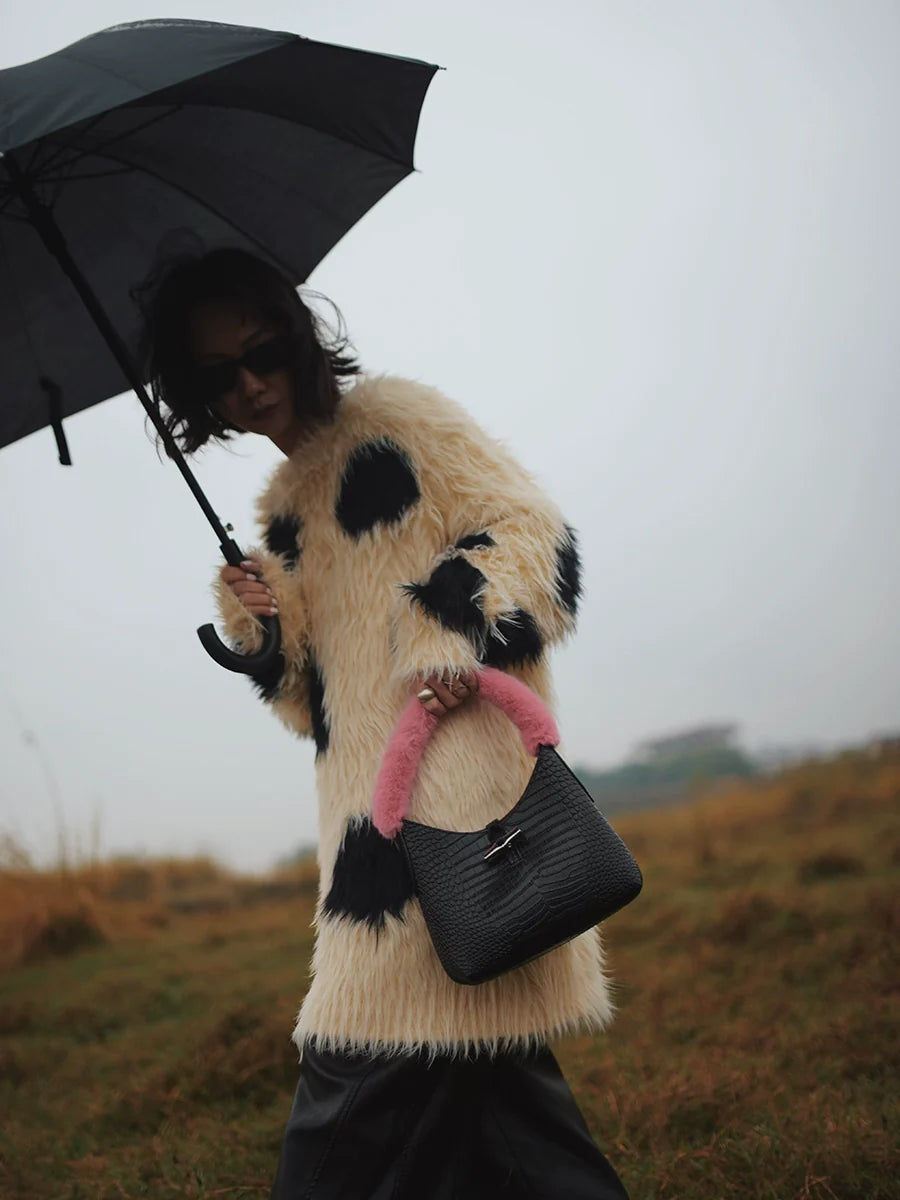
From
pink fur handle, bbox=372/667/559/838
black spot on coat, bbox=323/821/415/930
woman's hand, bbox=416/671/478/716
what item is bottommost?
black spot on coat, bbox=323/821/415/930

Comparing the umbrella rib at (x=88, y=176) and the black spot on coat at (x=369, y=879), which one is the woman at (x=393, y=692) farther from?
the umbrella rib at (x=88, y=176)

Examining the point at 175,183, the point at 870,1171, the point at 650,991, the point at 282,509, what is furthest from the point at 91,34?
the point at 650,991

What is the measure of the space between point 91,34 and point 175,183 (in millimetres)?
402

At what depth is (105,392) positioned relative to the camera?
8.19 feet

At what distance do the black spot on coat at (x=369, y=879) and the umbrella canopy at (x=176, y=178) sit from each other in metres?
1.27

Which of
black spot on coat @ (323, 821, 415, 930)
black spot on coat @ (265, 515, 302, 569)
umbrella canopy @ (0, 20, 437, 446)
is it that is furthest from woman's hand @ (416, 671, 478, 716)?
umbrella canopy @ (0, 20, 437, 446)

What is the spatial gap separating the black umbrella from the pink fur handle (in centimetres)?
36

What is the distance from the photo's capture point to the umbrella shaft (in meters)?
2.01

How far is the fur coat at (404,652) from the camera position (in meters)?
1.73

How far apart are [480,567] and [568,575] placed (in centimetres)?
19

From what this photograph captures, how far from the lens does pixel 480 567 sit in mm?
1818

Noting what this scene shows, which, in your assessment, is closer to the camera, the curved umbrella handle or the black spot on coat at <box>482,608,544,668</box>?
the black spot on coat at <box>482,608,544,668</box>

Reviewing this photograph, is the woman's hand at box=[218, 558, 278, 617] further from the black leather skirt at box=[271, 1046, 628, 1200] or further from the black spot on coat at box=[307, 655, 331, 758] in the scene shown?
the black leather skirt at box=[271, 1046, 628, 1200]

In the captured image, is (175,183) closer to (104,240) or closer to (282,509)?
(104,240)
